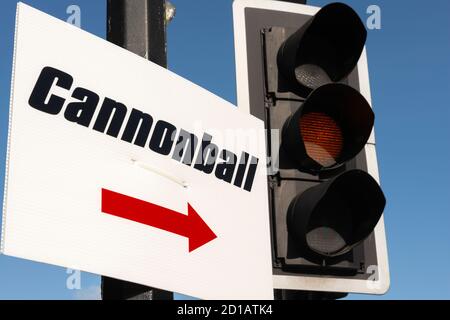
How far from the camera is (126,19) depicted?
2.46 meters

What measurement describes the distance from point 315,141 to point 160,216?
1.02m

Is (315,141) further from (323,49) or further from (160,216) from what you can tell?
(160,216)

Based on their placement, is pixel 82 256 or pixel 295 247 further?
pixel 295 247

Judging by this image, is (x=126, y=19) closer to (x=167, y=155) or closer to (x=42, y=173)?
(x=167, y=155)

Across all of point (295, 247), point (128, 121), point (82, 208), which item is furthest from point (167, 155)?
point (295, 247)

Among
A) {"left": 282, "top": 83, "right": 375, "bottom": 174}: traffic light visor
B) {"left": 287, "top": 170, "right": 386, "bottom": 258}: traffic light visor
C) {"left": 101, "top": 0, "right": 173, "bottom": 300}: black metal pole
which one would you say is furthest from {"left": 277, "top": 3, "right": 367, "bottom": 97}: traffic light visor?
{"left": 101, "top": 0, "right": 173, "bottom": 300}: black metal pole

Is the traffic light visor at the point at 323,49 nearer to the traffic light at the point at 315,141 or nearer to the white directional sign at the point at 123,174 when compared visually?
the traffic light at the point at 315,141

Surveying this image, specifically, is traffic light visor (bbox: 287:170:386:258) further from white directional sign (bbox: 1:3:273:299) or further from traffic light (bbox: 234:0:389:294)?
white directional sign (bbox: 1:3:273:299)

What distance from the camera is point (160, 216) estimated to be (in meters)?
2.21

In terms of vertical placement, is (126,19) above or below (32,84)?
above

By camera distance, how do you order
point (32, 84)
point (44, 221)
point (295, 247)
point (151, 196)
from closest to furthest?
1. point (44, 221)
2. point (32, 84)
3. point (151, 196)
4. point (295, 247)

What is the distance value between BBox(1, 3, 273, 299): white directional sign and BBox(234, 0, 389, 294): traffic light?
293 millimetres

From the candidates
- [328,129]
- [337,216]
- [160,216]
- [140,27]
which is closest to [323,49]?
[328,129]
